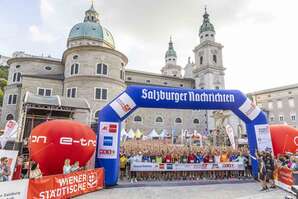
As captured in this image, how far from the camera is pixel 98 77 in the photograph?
34.4 metres

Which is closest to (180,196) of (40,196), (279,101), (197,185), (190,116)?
(197,185)

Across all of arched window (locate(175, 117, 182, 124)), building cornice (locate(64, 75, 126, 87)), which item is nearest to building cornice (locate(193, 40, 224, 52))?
arched window (locate(175, 117, 182, 124))

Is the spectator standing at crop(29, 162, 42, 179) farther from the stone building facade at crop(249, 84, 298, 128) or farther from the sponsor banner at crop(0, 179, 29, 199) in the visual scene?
the stone building facade at crop(249, 84, 298, 128)

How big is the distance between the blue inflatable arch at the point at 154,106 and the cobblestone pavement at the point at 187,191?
127 cm

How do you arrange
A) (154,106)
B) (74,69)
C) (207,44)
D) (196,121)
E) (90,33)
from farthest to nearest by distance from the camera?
1. (207,44)
2. (196,121)
3. (90,33)
4. (74,69)
5. (154,106)

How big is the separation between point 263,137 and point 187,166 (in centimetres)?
448

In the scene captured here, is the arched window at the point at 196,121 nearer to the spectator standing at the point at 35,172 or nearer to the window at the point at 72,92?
the window at the point at 72,92

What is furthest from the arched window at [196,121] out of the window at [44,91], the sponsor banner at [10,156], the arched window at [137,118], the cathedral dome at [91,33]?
the sponsor banner at [10,156]

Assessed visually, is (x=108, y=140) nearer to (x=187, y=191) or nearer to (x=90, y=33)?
(x=187, y=191)

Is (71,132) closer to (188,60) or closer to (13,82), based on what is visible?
(13,82)

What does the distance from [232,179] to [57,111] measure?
48.9ft

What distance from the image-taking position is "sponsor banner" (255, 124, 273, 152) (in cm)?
1225

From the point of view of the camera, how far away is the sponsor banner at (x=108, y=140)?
36.0ft

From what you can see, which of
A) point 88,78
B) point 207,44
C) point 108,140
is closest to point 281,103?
point 207,44
